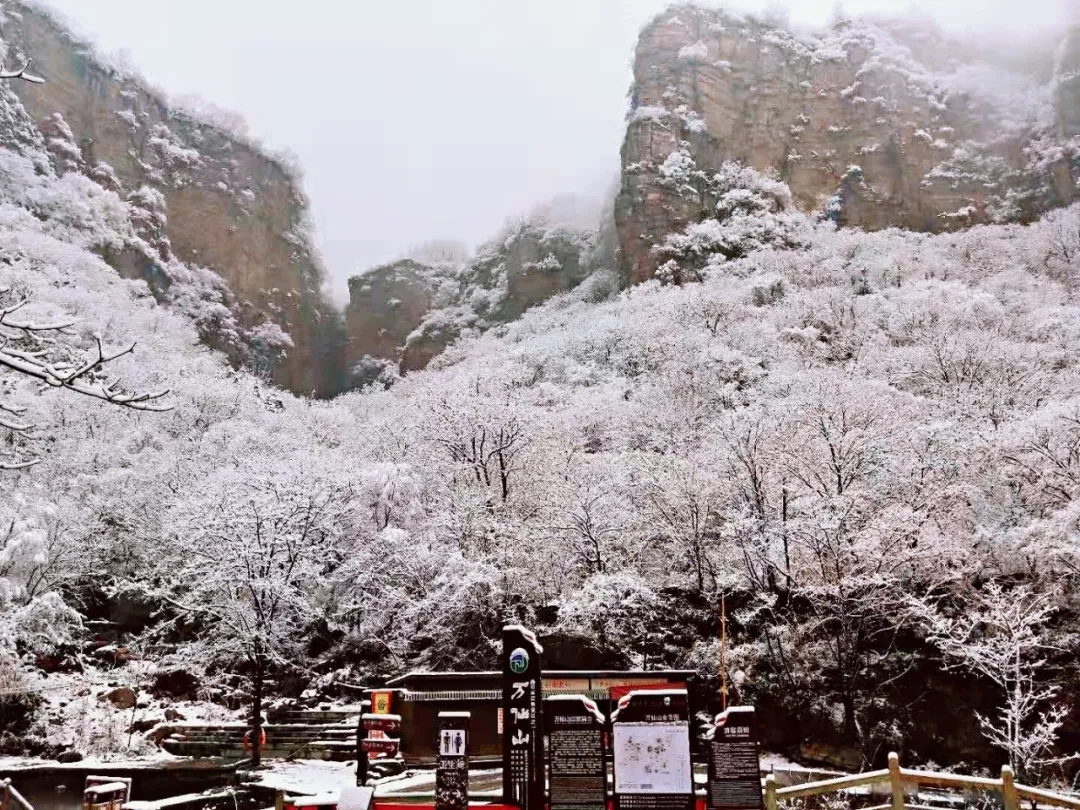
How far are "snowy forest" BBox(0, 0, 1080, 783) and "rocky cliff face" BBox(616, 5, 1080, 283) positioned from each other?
30.9m

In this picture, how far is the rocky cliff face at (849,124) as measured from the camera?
6731 centimetres

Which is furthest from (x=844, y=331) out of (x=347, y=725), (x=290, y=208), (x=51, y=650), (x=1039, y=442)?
(x=290, y=208)

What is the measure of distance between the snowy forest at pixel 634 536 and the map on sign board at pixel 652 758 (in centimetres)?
606

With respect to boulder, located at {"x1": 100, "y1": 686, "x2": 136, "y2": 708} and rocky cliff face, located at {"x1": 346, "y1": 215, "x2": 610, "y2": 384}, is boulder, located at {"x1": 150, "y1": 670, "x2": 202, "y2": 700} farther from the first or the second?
rocky cliff face, located at {"x1": 346, "y1": 215, "x2": 610, "y2": 384}

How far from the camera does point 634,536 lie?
22.4 metres

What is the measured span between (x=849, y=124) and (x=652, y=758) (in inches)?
3117

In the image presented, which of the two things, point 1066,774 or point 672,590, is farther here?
point 672,590

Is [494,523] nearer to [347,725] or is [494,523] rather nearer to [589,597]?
[589,597]

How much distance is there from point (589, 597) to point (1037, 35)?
90568 mm

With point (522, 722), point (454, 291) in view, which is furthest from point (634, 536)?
point (454, 291)

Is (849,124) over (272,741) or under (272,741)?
over

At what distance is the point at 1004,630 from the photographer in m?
15.4

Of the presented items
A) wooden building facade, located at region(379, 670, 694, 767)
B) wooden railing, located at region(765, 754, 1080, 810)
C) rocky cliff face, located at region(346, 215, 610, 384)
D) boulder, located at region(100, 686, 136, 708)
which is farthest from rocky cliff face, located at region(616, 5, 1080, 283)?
wooden railing, located at region(765, 754, 1080, 810)

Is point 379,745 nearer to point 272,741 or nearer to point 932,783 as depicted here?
point 932,783
